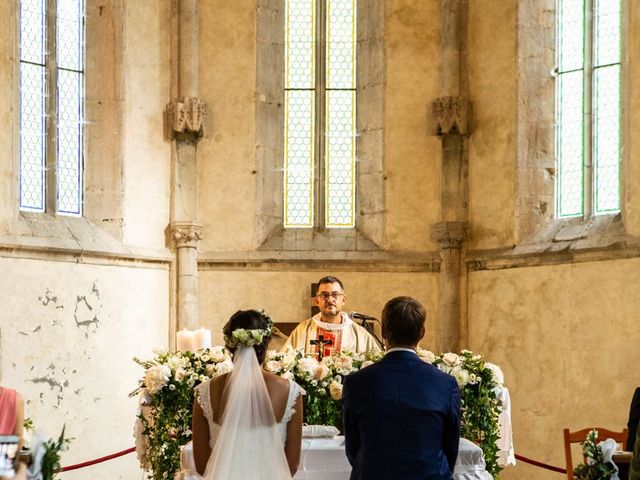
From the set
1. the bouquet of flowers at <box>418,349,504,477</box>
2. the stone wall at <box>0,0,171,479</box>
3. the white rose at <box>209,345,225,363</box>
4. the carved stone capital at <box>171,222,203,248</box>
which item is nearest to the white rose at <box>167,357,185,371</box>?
the white rose at <box>209,345,225,363</box>

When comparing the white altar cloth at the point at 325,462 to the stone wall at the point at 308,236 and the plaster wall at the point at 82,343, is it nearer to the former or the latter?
the stone wall at the point at 308,236

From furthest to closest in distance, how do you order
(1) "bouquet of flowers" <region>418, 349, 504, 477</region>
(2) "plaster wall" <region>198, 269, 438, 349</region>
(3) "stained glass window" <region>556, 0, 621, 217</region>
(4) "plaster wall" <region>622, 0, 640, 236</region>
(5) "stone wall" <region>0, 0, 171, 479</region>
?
(2) "plaster wall" <region>198, 269, 438, 349</region>
(3) "stained glass window" <region>556, 0, 621, 217</region>
(5) "stone wall" <region>0, 0, 171, 479</region>
(4) "plaster wall" <region>622, 0, 640, 236</region>
(1) "bouquet of flowers" <region>418, 349, 504, 477</region>

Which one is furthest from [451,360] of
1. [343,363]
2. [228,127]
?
[228,127]

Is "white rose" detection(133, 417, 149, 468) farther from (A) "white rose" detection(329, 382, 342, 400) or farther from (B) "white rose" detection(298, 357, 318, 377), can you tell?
(A) "white rose" detection(329, 382, 342, 400)

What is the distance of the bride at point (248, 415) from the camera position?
514 centimetres

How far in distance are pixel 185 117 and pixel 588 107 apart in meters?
4.37

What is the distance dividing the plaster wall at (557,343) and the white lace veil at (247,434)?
19.3ft

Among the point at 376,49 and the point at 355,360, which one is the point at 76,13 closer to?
the point at 376,49

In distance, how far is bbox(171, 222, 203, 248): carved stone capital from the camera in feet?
40.4

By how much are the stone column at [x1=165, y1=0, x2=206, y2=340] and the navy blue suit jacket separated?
7.99 metres

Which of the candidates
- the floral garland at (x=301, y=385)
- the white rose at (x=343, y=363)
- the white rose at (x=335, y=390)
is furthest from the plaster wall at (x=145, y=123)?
the white rose at (x=335, y=390)

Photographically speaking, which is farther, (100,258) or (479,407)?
(100,258)

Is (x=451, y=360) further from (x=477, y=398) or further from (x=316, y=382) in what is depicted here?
(x=316, y=382)

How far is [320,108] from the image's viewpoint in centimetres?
1316
